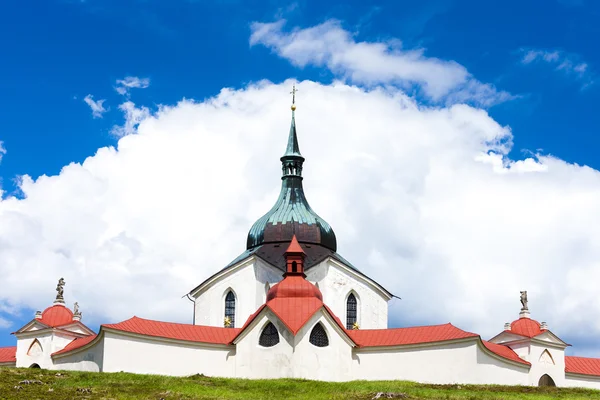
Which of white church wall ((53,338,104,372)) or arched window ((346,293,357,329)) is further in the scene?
arched window ((346,293,357,329))

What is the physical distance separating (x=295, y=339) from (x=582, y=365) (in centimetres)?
1997

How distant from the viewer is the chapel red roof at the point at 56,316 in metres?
57.1

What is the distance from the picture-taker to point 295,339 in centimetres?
4925

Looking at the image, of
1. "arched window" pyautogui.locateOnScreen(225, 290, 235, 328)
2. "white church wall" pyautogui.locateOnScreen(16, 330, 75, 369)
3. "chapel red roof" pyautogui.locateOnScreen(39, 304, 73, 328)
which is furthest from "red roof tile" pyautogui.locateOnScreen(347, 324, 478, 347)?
"chapel red roof" pyautogui.locateOnScreen(39, 304, 73, 328)

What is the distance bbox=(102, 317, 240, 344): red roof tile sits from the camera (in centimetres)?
5028

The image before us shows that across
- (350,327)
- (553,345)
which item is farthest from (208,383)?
(553,345)

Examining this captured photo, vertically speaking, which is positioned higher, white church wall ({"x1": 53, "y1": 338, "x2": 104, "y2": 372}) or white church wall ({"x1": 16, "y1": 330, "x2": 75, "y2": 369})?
white church wall ({"x1": 16, "y1": 330, "x2": 75, "y2": 369})

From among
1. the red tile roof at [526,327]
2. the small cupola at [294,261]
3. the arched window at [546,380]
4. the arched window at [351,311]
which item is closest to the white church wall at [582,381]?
the arched window at [546,380]

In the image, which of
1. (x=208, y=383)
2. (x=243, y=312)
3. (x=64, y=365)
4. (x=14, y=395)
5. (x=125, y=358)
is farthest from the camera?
(x=243, y=312)

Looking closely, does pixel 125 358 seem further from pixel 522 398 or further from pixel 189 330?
pixel 522 398

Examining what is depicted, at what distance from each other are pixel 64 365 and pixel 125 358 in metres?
5.28

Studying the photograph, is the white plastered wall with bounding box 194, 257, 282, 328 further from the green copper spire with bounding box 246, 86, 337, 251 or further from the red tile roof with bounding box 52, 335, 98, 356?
the red tile roof with bounding box 52, 335, 98, 356

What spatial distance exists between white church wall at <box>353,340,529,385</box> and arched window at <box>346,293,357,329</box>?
7.44 meters

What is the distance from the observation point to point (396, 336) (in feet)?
171
